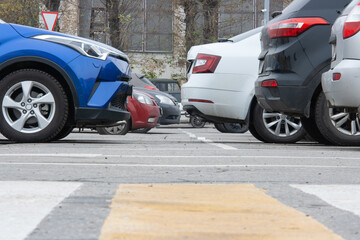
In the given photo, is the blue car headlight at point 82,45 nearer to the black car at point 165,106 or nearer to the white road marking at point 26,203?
the white road marking at point 26,203

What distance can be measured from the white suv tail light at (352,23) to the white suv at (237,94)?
2.49m

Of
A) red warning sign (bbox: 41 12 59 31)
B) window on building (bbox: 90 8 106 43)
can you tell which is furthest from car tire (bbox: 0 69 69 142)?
window on building (bbox: 90 8 106 43)

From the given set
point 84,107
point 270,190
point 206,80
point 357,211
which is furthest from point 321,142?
point 357,211

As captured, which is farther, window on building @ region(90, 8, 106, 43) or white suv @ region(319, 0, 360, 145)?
window on building @ region(90, 8, 106, 43)

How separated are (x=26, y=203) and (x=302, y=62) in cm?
617

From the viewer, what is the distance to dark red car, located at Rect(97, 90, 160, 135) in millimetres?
15383

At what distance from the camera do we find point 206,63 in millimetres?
11250

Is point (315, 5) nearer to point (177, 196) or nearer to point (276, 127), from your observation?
point (276, 127)

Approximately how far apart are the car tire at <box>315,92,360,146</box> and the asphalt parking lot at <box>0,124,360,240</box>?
234cm

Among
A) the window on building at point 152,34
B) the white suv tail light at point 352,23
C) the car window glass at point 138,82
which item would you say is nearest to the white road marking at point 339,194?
the white suv tail light at point 352,23

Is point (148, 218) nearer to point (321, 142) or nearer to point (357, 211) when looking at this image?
point (357, 211)

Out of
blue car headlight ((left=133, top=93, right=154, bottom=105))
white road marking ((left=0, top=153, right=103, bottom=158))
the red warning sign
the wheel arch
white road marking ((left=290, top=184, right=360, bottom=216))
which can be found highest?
the red warning sign

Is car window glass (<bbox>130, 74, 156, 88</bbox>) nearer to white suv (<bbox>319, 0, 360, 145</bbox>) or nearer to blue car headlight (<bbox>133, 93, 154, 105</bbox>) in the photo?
blue car headlight (<bbox>133, 93, 154, 105</bbox>)

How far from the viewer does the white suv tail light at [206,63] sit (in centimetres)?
1116
